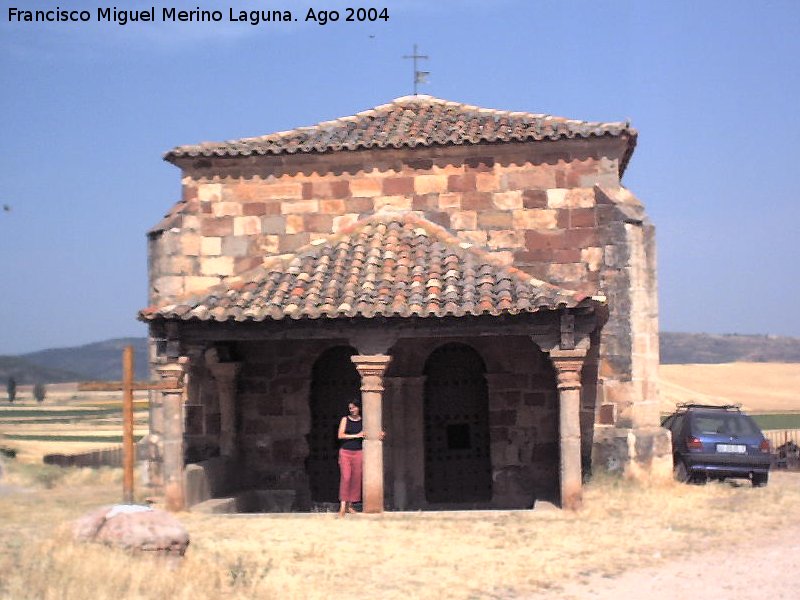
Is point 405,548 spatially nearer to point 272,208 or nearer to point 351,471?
point 351,471

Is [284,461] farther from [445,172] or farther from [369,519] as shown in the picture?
[445,172]

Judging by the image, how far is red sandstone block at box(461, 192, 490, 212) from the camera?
18312 mm

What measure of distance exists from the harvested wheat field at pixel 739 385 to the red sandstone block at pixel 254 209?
49539 mm

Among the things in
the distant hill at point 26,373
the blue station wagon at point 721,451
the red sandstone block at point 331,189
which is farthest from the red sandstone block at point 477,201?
the distant hill at point 26,373

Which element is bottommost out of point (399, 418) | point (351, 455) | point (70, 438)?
point (70, 438)

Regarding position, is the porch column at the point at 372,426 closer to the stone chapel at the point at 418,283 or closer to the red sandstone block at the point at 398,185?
the stone chapel at the point at 418,283

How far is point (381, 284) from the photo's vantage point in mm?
16062

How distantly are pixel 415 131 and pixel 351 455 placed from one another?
637 cm

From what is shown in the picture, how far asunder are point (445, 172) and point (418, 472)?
5.03 meters

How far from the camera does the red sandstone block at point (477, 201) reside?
721 inches

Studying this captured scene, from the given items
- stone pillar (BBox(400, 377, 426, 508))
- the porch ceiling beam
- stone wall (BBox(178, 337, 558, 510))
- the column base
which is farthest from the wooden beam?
Result: the column base

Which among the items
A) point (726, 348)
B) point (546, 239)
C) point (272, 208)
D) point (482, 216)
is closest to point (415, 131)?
point (482, 216)

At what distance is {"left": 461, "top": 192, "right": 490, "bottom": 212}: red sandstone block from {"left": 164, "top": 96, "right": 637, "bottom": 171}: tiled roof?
0.87 meters

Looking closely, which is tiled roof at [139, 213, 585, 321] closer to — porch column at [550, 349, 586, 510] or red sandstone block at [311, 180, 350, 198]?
red sandstone block at [311, 180, 350, 198]
